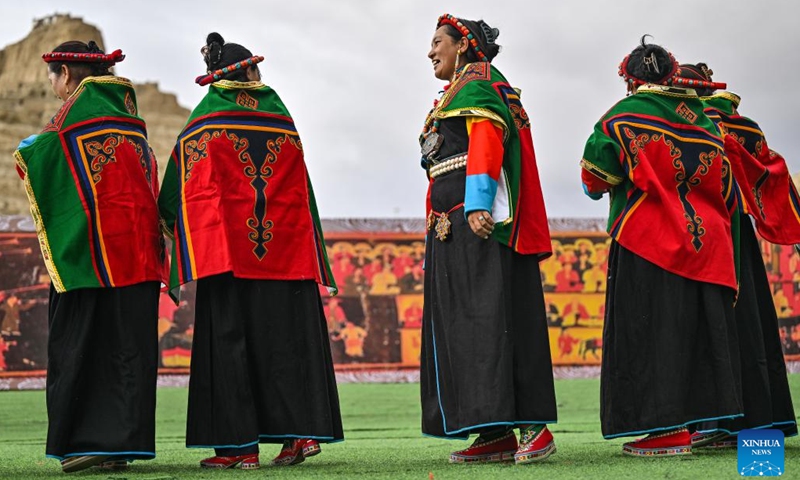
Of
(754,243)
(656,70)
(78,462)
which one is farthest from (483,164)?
(78,462)

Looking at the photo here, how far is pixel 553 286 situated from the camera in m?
12.8

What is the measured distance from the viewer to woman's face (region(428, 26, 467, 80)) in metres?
5.10

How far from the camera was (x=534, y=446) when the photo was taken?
4660mm

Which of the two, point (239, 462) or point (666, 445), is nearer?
point (666, 445)

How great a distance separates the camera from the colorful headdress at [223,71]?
5.14 m

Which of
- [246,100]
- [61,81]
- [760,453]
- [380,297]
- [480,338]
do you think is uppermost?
[61,81]

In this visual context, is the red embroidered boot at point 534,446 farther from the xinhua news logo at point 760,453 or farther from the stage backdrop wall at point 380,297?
the stage backdrop wall at point 380,297

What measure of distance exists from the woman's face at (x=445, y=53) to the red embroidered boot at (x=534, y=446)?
5.30ft

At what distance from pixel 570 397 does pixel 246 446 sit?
20.2 ft

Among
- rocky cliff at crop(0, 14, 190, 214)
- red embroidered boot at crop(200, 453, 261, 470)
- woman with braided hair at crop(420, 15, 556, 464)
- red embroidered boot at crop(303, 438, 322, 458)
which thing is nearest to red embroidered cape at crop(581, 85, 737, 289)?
woman with braided hair at crop(420, 15, 556, 464)

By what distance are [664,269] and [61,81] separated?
2811mm

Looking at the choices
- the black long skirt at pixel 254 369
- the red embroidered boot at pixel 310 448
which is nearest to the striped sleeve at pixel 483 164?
the black long skirt at pixel 254 369

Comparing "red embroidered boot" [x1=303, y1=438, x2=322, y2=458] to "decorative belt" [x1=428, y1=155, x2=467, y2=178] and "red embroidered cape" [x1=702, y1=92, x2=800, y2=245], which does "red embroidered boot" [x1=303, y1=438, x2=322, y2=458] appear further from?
"red embroidered cape" [x1=702, y1=92, x2=800, y2=245]

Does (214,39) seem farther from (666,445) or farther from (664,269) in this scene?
(666,445)
